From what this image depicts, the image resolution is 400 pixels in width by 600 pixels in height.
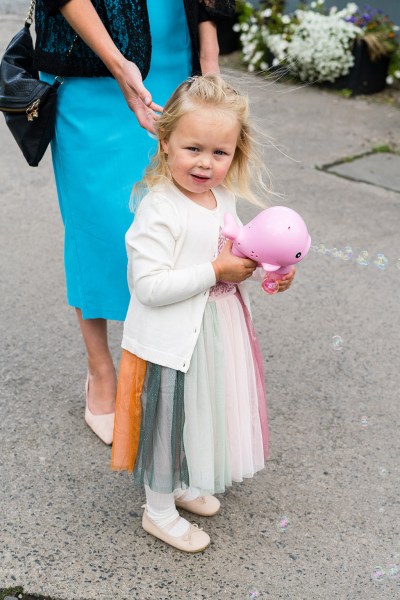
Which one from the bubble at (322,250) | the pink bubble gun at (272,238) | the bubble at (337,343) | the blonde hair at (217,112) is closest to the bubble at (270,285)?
the pink bubble gun at (272,238)

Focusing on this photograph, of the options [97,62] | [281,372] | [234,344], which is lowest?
[281,372]

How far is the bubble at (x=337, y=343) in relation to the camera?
360 centimetres

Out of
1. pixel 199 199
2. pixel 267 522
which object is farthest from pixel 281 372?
pixel 199 199

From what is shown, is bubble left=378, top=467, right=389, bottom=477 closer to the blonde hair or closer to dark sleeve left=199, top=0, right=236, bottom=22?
the blonde hair

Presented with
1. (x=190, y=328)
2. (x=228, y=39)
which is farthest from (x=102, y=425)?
(x=228, y=39)

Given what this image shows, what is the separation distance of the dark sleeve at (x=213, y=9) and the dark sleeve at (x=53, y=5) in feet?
1.49

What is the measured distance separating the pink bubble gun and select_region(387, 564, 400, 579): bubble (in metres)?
0.92

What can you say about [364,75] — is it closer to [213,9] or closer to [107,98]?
[213,9]

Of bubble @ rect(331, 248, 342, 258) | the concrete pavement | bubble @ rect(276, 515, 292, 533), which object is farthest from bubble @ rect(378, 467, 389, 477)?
bubble @ rect(331, 248, 342, 258)

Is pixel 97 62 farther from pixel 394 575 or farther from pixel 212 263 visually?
pixel 394 575

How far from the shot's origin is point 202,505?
8.75ft

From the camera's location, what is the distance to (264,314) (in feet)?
12.7

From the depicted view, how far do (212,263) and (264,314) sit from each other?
1.72 m

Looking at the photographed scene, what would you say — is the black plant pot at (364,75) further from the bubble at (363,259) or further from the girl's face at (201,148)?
the girl's face at (201,148)
